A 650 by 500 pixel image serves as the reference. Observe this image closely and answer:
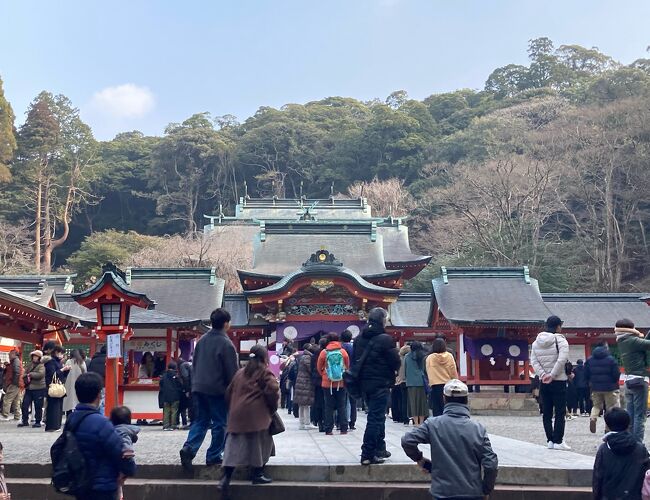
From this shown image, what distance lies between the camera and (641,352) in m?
8.62

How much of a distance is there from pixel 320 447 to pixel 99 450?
4.93 metres

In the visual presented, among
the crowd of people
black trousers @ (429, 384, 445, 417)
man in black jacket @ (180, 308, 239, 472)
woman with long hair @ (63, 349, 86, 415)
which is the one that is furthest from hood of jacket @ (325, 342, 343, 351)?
woman with long hair @ (63, 349, 86, 415)

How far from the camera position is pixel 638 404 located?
872 centimetres

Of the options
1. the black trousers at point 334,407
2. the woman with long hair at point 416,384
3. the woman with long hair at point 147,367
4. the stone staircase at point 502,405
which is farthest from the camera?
the stone staircase at point 502,405

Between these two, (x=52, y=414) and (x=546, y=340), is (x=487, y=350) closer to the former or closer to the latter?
(x=52, y=414)

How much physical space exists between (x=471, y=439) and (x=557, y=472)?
2.92m

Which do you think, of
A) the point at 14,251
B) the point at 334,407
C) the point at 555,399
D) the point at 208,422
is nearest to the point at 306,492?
the point at 208,422

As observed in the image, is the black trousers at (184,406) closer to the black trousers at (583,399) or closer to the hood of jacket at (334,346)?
the hood of jacket at (334,346)

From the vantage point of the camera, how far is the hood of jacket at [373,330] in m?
7.88

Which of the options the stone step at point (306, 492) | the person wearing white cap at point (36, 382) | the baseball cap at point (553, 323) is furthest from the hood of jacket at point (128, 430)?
the person wearing white cap at point (36, 382)

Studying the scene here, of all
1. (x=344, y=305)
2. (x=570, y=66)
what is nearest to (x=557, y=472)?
(x=344, y=305)

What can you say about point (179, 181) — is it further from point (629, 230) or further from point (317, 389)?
point (317, 389)

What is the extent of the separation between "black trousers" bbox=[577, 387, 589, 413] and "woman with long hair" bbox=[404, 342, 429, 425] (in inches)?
279

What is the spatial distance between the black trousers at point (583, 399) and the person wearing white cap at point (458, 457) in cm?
1481
